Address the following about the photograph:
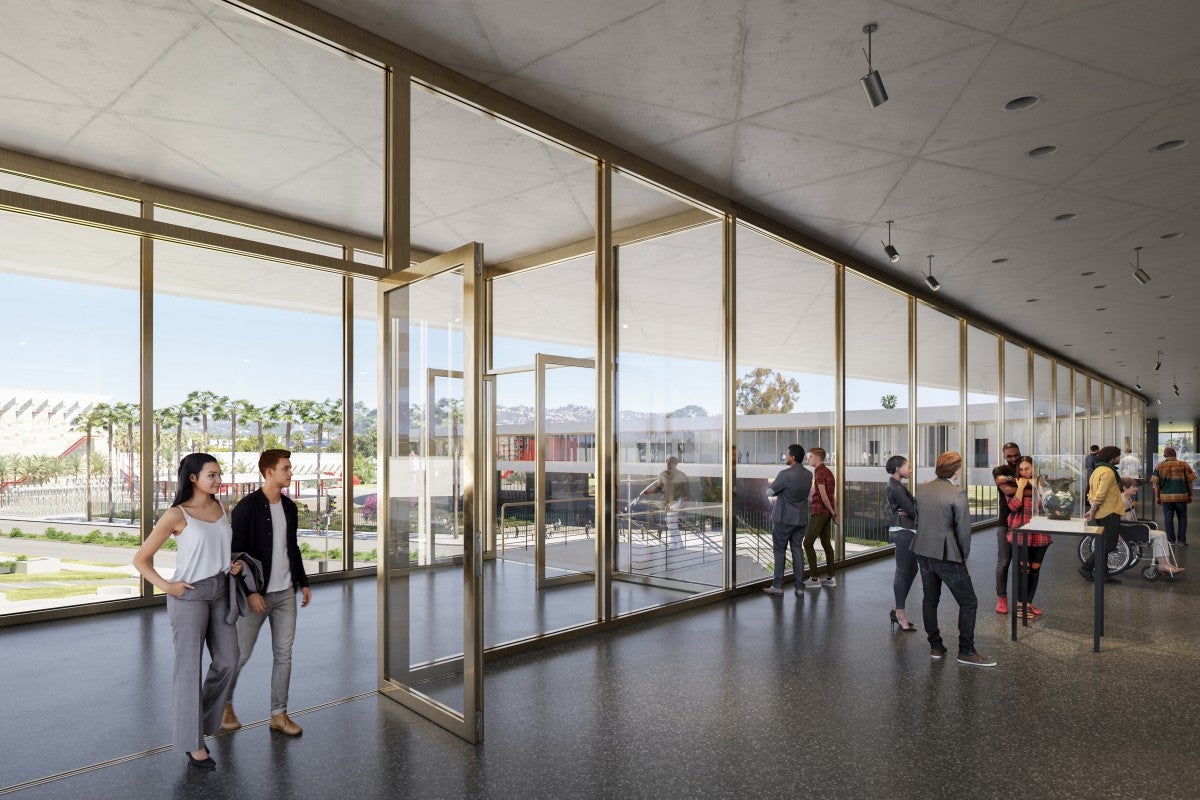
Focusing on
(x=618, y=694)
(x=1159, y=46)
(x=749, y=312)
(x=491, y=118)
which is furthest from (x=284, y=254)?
(x=1159, y=46)

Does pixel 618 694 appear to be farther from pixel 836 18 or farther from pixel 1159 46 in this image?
pixel 1159 46

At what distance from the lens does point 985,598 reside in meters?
7.49

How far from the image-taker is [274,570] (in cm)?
380

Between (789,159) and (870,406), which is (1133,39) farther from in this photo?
(870,406)

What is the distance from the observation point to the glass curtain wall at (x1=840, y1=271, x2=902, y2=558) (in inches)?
386

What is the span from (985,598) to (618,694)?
4917 mm

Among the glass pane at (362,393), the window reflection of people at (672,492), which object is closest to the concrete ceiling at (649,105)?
the glass pane at (362,393)

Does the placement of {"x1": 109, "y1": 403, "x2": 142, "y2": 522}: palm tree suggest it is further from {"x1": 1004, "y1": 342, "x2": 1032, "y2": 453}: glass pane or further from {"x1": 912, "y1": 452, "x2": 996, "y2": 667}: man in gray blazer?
{"x1": 1004, "y1": 342, "x2": 1032, "y2": 453}: glass pane

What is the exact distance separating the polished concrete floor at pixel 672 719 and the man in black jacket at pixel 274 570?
0.22 metres

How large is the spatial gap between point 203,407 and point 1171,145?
9.25 m

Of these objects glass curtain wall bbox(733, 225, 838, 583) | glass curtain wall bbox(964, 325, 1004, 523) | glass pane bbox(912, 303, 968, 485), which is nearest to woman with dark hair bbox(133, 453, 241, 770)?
glass curtain wall bbox(733, 225, 838, 583)

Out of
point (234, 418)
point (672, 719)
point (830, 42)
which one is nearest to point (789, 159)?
point (830, 42)

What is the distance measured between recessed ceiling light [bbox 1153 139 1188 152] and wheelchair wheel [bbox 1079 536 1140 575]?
184 inches

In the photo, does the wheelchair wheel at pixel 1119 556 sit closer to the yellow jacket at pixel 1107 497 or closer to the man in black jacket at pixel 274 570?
the yellow jacket at pixel 1107 497
